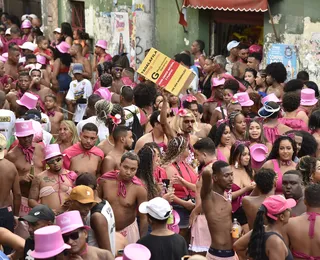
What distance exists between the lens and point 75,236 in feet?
23.1

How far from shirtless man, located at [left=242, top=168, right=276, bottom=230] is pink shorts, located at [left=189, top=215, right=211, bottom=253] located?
725 mm

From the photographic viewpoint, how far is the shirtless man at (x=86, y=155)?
10570 millimetres

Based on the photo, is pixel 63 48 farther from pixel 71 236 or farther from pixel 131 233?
pixel 71 236

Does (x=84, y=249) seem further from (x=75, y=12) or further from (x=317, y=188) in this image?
(x=75, y=12)

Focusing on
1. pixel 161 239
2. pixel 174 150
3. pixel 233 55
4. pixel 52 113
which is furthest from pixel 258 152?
pixel 233 55

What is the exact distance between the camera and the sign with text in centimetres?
1168

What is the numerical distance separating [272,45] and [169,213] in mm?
10606

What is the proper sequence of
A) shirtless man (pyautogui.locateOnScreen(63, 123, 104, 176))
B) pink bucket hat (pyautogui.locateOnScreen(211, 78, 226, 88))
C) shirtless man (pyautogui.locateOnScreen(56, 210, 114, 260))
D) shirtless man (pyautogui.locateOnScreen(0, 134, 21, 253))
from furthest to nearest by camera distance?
pink bucket hat (pyautogui.locateOnScreen(211, 78, 226, 88))
shirtless man (pyautogui.locateOnScreen(63, 123, 104, 176))
shirtless man (pyautogui.locateOnScreen(0, 134, 21, 253))
shirtless man (pyautogui.locateOnScreen(56, 210, 114, 260))

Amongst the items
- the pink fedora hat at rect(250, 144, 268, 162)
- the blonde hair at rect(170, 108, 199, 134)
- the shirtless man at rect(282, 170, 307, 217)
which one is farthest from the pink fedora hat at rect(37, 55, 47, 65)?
the shirtless man at rect(282, 170, 307, 217)

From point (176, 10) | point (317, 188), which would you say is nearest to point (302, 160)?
point (317, 188)

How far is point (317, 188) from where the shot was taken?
809 centimetres

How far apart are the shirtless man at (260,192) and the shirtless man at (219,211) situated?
0.29 m

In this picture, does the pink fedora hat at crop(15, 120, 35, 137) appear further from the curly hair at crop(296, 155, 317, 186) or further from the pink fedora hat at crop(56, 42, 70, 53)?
the pink fedora hat at crop(56, 42, 70, 53)

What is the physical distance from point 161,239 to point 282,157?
2.88 m
